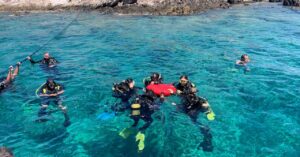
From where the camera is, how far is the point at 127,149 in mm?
13398

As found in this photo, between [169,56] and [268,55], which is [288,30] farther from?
[169,56]

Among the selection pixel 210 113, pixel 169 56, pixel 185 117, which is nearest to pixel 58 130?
pixel 185 117

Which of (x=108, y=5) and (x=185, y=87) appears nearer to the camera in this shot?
(x=185, y=87)

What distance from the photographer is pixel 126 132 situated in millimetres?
14391

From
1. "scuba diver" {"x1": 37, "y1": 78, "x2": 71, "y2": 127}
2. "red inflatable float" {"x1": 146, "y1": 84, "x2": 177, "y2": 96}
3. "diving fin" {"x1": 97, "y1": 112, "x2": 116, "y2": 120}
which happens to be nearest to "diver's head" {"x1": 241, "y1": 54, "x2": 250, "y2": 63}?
"red inflatable float" {"x1": 146, "y1": 84, "x2": 177, "y2": 96}

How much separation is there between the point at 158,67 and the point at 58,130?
9577mm

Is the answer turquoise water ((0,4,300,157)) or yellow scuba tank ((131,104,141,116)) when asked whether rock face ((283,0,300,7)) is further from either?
yellow scuba tank ((131,104,141,116))

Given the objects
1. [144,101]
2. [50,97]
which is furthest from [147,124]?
[50,97]

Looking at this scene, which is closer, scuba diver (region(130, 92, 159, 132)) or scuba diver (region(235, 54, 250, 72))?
scuba diver (region(130, 92, 159, 132))

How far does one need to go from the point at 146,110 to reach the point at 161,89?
6.49ft

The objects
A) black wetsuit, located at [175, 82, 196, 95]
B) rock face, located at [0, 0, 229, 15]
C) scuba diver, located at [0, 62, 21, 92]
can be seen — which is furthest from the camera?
rock face, located at [0, 0, 229, 15]

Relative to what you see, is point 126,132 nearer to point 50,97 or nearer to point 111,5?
point 50,97

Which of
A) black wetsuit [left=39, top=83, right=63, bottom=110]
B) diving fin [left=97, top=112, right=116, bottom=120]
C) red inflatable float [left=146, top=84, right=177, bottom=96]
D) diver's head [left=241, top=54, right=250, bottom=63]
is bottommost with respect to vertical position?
diving fin [left=97, top=112, right=116, bottom=120]

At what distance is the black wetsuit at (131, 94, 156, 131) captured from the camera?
14787 millimetres
